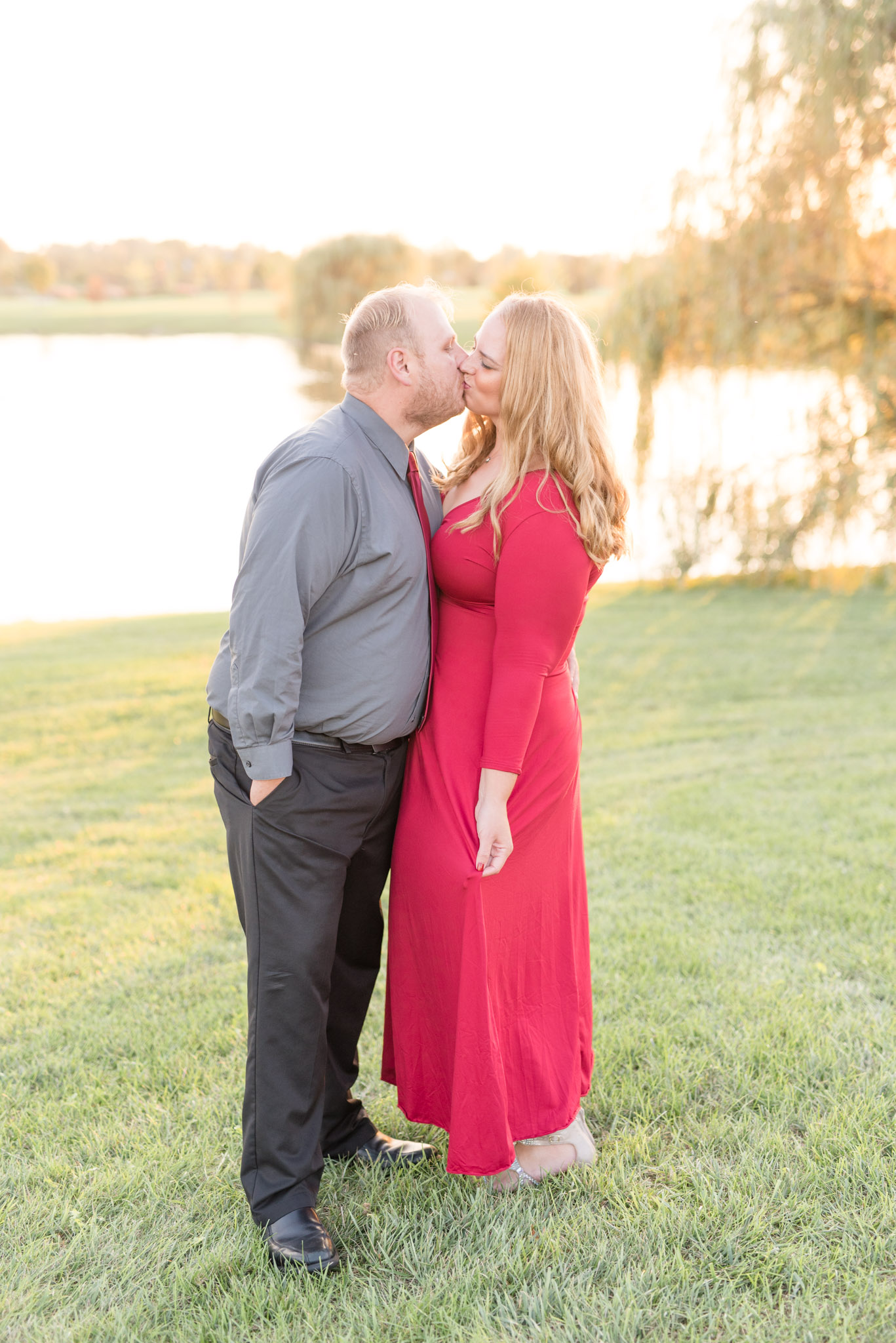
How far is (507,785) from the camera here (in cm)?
256

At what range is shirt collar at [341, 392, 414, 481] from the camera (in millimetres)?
2566

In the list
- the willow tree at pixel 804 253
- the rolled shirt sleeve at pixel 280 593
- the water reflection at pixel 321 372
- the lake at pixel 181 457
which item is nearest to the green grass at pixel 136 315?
the lake at pixel 181 457

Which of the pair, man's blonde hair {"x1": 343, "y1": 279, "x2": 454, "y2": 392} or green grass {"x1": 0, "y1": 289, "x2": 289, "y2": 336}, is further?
green grass {"x1": 0, "y1": 289, "x2": 289, "y2": 336}

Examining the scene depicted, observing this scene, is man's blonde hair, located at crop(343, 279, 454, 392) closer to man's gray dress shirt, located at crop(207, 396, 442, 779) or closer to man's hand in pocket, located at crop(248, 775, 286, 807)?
man's gray dress shirt, located at crop(207, 396, 442, 779)

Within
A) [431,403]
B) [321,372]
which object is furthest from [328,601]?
[321,372]

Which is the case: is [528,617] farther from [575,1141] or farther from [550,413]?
[575,1141]

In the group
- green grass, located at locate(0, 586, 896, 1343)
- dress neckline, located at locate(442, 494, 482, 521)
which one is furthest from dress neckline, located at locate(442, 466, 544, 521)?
green grass, located at locate(0, 586, 896, 1343)

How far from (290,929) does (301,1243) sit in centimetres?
72

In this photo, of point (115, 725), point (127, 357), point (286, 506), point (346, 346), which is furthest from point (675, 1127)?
point (127, 357)

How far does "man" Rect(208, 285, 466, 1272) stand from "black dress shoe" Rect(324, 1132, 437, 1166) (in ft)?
1.03

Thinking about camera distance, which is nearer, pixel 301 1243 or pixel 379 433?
pixel 301 1243

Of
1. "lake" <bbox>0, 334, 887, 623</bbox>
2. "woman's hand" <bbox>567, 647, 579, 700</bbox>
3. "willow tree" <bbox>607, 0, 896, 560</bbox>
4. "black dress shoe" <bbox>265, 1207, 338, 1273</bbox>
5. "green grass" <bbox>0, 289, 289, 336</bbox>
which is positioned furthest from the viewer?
"green grass" <bbox>0, 289, 289, 336</bbox>

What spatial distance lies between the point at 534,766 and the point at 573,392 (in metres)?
0.95

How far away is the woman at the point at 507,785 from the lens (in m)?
2.50
